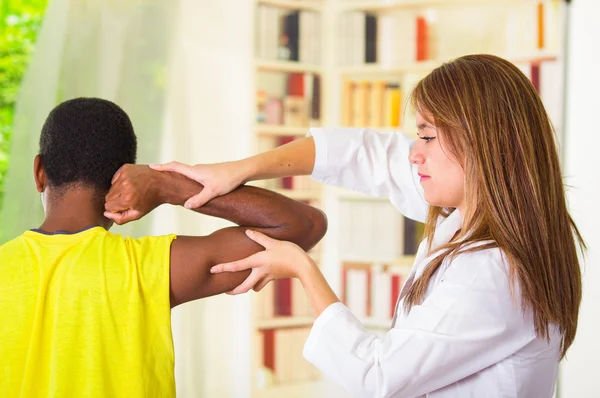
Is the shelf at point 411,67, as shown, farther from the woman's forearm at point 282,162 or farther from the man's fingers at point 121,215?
the man's fingers at point 121,215

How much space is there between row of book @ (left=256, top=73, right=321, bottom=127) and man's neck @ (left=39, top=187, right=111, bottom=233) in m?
2.57

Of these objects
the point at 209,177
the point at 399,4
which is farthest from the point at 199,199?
the point at 399,4

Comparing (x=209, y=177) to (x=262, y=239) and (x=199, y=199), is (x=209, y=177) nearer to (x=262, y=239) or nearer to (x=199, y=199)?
(x=199, y=199)

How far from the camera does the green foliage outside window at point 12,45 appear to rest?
12.8ft

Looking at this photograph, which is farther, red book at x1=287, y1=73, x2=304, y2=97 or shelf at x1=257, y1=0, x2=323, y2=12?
red book at x1=287, y1=73, x2=304, y2=97

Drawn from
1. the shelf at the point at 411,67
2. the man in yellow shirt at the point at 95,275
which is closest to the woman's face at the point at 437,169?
the man in yellow shirt at the point at 95,275

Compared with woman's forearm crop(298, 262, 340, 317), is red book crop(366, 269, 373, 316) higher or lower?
lower

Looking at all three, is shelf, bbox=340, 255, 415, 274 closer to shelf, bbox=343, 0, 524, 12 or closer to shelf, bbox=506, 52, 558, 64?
shelf, bbox=506, 52, 558, 64

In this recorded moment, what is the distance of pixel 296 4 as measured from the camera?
3.82 metres

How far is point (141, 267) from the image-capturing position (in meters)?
1.22

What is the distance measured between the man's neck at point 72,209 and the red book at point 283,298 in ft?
8.53

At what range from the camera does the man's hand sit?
1285mm

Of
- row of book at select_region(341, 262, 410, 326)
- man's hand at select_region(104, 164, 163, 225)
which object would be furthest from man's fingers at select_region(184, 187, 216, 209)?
row of book at select_region(341, 262, 410, 326)

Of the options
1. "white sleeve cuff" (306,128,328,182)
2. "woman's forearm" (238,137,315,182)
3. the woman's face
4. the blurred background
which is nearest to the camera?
the woman's face
